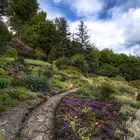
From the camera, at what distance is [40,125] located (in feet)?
39.2

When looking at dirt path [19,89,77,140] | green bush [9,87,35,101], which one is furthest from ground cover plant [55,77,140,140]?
green bush [9,87,35,101]

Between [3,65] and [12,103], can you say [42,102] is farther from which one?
[3,65]

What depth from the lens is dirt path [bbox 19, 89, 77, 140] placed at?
1090 centimetres

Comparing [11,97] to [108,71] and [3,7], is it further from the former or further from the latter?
[108,71]

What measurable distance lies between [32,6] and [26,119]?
129 feet

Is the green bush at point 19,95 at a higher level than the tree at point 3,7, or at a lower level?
lower

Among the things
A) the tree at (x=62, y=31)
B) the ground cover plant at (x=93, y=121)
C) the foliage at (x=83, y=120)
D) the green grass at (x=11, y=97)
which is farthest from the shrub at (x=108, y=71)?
the green grass at (x=11, y=97)


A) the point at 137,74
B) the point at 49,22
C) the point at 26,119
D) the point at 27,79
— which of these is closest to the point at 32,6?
the point at 49,22

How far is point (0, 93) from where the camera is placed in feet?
48.7

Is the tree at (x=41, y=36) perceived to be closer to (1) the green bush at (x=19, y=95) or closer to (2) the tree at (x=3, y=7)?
(2) the tree at (x=3, y=7)

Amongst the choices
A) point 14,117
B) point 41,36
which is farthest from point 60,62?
point 14,117

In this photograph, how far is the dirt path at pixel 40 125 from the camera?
1090 centimetres

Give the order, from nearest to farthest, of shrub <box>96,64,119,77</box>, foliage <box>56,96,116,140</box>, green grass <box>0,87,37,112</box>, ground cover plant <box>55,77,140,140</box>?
foliage <box>56,96,116,140</box> < ground cover plant <box>55,77,140,140</box> < green grass <box>0,87,37,112</box> < shrub <box>96,64,119,77</box>

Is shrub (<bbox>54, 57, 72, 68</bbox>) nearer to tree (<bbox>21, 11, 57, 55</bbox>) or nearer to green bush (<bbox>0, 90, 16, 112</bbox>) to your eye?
tree (<bbox>21, 11, 57, 55</bbox>)
